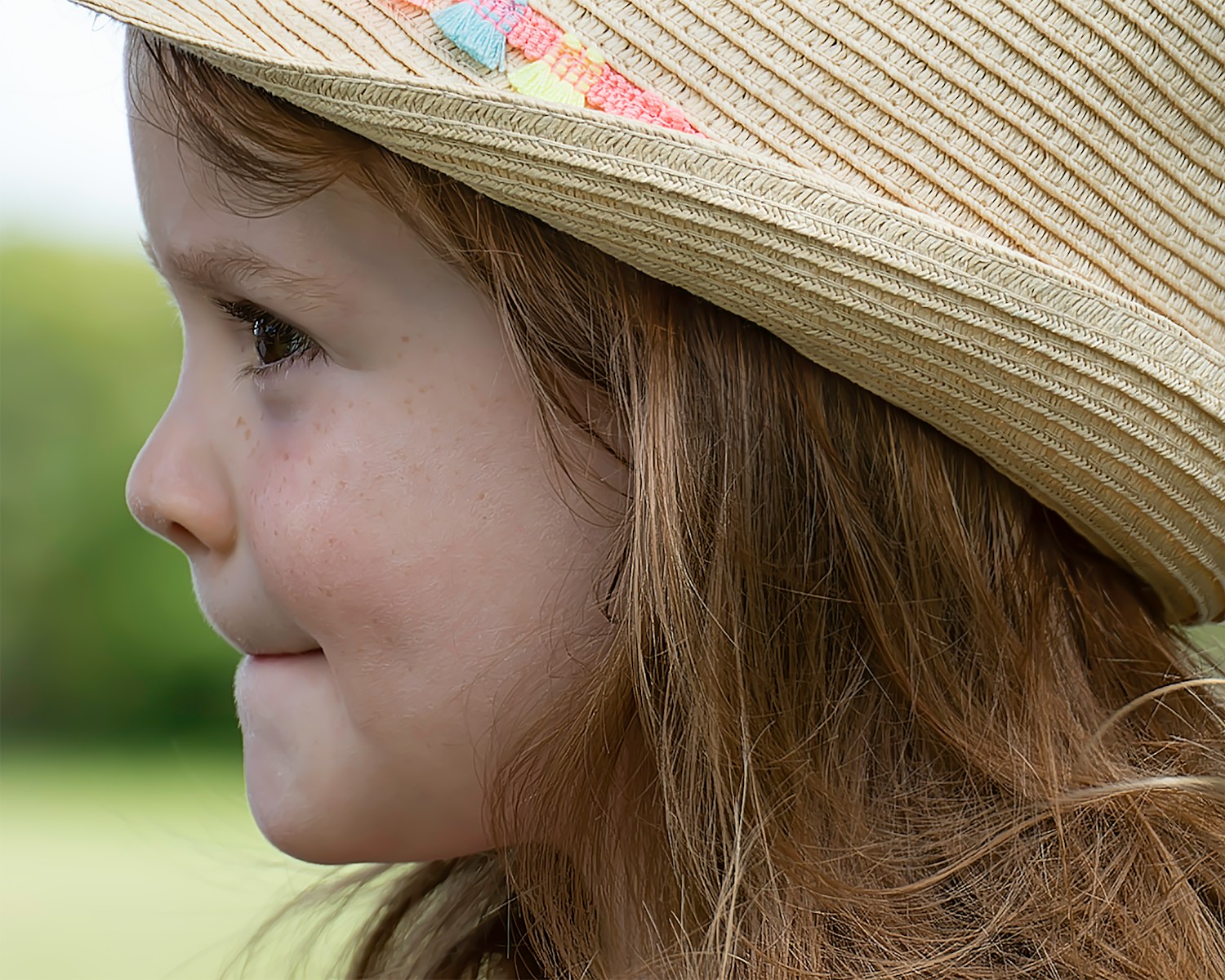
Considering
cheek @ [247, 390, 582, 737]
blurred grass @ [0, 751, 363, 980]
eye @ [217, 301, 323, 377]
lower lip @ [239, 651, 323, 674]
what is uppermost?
eye @ [217, 301, 323, 377]

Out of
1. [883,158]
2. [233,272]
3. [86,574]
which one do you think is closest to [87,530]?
[86,574]

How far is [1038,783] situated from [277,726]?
0.54 metres

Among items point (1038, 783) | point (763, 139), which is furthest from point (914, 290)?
point (1038, 783)

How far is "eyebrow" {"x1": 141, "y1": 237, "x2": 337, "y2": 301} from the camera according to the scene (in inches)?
32.1

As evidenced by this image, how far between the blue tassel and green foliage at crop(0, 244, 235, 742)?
4.92m

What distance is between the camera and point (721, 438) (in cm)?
81

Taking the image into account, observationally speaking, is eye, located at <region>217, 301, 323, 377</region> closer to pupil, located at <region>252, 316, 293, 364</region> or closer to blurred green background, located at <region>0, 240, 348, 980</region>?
pupil, located at <region>252, 316, 293, 364</region>

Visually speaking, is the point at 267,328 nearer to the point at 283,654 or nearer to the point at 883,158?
the point at 283,654

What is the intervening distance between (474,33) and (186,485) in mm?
383

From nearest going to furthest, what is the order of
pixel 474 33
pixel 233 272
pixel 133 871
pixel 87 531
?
pixel 474 33 < pixel 233 272 < pixel 133 871 < pixel 87 531

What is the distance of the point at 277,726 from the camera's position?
2.99ft

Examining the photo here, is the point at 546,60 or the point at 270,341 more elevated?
the point at 546,60

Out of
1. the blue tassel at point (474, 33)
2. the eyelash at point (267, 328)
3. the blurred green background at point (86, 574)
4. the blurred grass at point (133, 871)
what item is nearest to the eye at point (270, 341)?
the eyelash at point (267, 328)

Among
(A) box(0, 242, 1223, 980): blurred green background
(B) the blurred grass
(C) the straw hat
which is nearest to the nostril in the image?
(C) the straw hat
